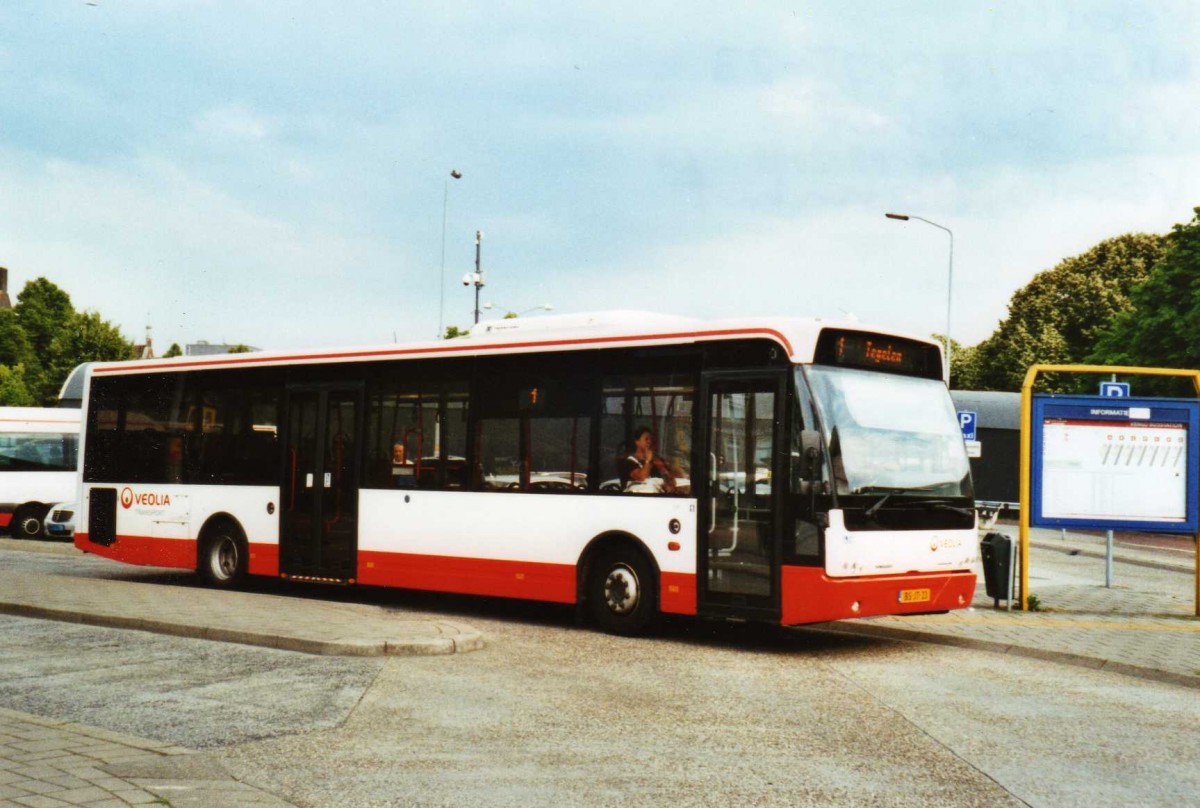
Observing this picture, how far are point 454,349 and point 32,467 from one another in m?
19.1

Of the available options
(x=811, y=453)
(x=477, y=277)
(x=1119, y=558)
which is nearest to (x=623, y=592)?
(x=811, y=453)

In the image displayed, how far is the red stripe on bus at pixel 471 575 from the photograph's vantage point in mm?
12516

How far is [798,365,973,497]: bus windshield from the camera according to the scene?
1078 centimetres

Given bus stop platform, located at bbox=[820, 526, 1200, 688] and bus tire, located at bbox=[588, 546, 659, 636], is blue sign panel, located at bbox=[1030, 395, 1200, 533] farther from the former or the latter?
bus tire, located at bbox=[588, 546, 659, 636]

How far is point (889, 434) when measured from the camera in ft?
36.6

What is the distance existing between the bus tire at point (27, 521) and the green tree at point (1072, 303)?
4560cm

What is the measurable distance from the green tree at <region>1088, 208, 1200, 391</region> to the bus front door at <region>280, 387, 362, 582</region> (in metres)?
33.3

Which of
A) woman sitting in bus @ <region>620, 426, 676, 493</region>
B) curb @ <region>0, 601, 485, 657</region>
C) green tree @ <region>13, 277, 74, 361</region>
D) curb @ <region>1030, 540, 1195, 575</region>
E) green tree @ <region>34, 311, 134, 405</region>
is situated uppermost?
green tree @ <region>13, 277, 74, 361</region>

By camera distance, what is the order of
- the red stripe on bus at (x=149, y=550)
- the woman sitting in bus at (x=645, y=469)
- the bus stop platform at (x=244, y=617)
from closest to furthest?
the bus stop platform at (x=244, y=617) < the woman sitting in bus at (x=645, y=469) < the red stripe on bus at (x=149, y=550)

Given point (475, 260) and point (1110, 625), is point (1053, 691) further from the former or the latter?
point (475, 260)

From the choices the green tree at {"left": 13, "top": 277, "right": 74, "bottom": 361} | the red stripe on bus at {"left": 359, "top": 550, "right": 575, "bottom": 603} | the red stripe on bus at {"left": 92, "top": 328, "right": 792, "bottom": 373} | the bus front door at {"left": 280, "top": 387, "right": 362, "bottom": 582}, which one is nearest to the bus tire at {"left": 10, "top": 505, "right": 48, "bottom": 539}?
the red stripe on bus at {"left": 92, "top": 328, "right": 792, "bottom": 373}

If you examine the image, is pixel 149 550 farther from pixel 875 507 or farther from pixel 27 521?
pixel 27 521

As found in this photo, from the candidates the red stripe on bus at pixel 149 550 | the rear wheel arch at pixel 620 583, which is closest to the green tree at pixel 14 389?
the red stripe on bus at pixel 149 550

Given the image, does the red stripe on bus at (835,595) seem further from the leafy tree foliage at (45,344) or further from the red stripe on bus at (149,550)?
the leafy tree foliage at (45,344)
